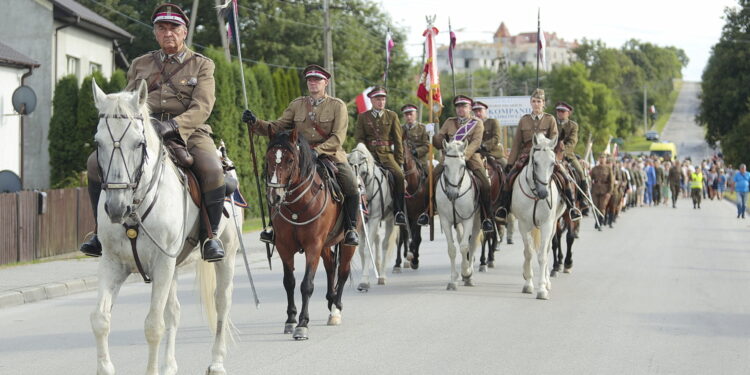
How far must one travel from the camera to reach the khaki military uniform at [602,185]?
2897cm

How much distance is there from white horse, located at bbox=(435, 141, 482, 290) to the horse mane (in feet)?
14.0

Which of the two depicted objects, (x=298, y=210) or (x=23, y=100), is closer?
(x=298, y=210)

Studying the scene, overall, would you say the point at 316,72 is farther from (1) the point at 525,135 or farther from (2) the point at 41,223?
(2) the point at 41,223

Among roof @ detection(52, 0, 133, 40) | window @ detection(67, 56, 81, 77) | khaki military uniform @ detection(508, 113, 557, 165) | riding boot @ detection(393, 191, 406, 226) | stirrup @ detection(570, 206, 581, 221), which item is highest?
roof @ detection(52, 0, 133, 40)

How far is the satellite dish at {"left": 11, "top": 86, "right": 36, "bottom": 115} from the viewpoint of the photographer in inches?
953

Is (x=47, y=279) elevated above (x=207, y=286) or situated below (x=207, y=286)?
below

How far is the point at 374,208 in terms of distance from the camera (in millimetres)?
15156

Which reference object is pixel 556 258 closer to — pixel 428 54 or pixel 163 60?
pixel 428 54

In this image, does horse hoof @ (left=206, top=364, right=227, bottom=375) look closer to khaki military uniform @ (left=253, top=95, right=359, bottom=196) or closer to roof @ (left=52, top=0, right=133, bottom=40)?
khaki military uniform @ (left=253, top=95, right=359, bottom=196)

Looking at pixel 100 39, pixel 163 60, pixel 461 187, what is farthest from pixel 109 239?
pixel 100 39

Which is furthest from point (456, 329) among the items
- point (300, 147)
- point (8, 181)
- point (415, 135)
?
point (8, 181)

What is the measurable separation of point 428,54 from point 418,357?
11.7 m

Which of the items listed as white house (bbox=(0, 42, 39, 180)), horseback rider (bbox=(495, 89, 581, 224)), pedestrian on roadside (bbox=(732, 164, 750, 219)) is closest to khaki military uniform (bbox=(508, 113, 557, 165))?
horseback rider (bbox=(495, 89, 581, 224))

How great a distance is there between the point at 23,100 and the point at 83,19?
39.0 feet
